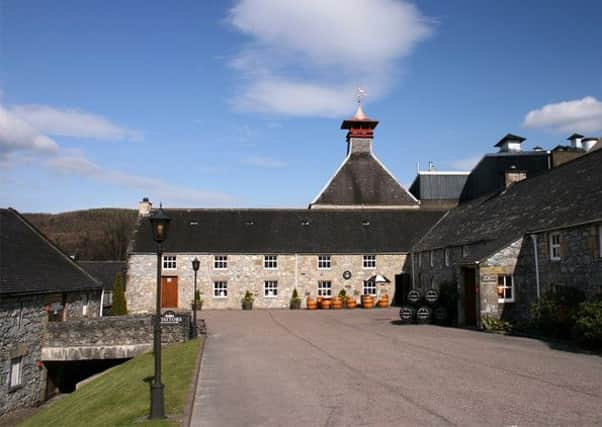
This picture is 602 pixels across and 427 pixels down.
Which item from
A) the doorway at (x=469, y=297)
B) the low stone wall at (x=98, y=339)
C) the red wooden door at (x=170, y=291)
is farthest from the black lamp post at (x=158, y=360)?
the red wooden door at (x=170, y=291)

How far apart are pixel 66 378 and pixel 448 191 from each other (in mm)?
35039

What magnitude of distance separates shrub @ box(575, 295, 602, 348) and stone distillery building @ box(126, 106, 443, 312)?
21366 millimetres

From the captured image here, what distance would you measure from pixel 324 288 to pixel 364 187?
12710mm

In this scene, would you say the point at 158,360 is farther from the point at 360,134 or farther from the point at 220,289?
the point at 360,134

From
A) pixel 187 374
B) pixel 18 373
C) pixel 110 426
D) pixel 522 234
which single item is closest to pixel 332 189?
pixel 522 234

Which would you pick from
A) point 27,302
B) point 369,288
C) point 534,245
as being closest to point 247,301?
point 369,288

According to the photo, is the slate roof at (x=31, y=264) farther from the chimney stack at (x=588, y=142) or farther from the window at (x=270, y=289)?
the chimney stack at (x=588, y=142)

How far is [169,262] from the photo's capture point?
37344 mm

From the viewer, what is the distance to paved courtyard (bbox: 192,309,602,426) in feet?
29.4

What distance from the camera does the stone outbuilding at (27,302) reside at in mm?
20656

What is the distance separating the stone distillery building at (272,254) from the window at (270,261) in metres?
0.07

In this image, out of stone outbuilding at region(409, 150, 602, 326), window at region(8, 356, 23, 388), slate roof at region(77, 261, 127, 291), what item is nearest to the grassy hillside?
slate roof at region(77, 261, 127, 291)

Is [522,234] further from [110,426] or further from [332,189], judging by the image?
[332,189]

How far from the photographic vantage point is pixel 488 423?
8289mm
